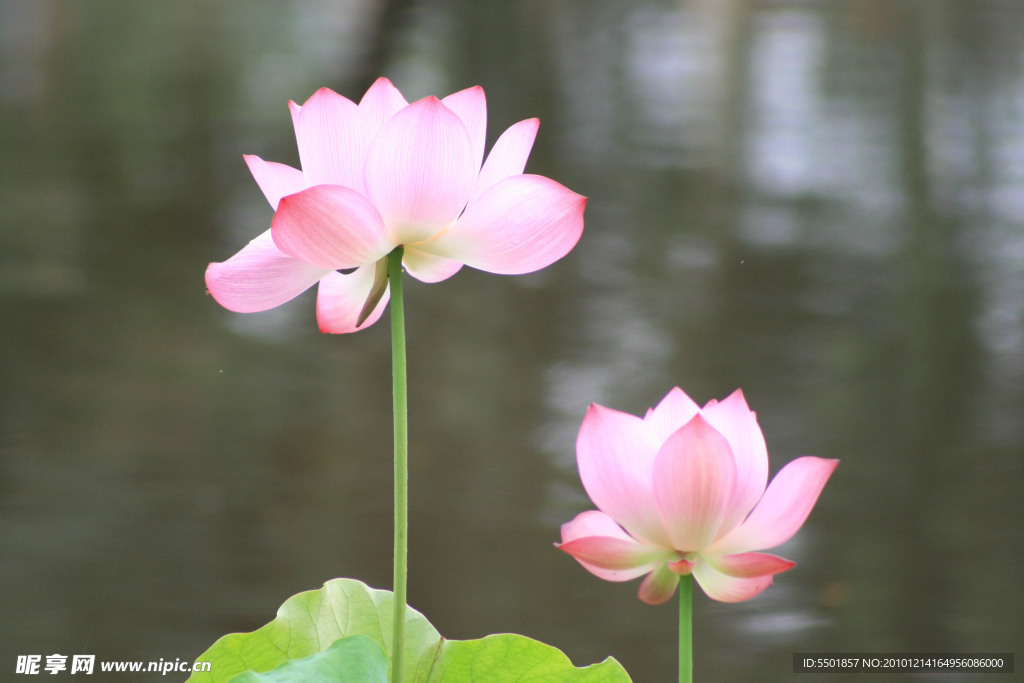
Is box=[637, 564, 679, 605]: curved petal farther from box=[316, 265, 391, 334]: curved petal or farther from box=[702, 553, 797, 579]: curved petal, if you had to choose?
box=[316, 265, 391, 334]: curved petal

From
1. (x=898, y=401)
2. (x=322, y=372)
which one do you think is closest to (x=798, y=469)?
(x=322, y=372)

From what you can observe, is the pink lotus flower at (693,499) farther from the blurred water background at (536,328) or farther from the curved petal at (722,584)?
the blurred water background at (536,328)

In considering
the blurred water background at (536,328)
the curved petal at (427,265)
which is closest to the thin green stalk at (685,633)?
the curved petal at (427,265)

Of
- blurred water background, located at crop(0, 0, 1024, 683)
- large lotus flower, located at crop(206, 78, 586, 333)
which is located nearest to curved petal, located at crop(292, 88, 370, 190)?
large lotus flower, located at crop(206, 78, 586, 333)

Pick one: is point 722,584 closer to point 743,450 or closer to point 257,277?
point 743,450

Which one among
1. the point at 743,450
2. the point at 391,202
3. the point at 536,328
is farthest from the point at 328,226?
the point at 536,328

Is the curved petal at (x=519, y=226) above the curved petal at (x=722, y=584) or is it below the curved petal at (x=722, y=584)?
above

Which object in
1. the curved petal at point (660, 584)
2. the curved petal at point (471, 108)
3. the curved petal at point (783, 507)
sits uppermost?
the curved petal at point (471, 108)

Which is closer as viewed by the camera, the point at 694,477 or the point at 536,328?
the point at 694,477
